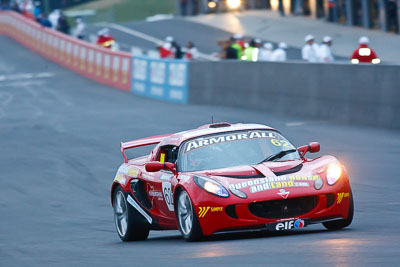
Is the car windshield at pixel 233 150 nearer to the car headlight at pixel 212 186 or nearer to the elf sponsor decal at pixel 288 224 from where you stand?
the car headlight at pixel 212 186

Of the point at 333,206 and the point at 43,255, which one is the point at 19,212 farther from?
the point at 333,206

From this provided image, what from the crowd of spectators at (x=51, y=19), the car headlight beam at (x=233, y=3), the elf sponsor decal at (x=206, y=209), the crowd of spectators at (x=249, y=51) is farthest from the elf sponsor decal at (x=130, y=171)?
the car headlight beam at (x=233, y=3)

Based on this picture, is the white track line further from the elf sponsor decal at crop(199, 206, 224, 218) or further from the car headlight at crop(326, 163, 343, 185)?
the elf sponsor decal at crop(199, 206, 224, 218)

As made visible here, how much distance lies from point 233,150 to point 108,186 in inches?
264

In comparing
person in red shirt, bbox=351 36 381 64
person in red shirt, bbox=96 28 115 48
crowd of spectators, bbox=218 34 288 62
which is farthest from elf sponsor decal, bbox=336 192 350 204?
person in red shirt, bbox=96 28 115 48

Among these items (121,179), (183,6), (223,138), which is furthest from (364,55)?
(183,6)

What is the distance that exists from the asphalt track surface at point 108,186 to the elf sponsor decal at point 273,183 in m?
0.49

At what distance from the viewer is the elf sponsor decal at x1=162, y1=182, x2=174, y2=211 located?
9656 mm

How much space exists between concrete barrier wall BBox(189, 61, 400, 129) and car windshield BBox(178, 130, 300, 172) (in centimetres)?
987

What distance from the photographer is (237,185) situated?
29.3 ft

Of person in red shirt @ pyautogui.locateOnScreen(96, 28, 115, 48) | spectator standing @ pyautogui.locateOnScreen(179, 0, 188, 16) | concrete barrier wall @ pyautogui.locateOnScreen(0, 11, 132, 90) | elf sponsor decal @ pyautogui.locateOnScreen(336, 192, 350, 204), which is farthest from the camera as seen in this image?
spectator standing @ pyautogui.locateOnScreen(179, 0, 188, 16)

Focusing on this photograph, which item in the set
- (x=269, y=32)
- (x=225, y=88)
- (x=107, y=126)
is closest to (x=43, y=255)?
(x=107, y=126)

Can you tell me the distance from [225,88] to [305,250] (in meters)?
19.8

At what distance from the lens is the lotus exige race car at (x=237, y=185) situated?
349 inches
